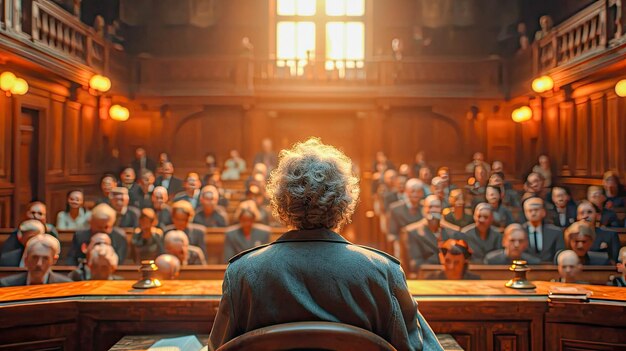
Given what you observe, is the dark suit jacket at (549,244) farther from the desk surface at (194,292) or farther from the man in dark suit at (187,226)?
the desk surface at (194,292)

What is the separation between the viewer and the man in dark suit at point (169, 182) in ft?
29.4

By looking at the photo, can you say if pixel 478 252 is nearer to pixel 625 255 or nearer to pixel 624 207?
pixel 625 255

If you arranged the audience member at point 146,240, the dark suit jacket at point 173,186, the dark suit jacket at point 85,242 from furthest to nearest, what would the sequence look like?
the dark suit jacket at point 173,186 < the audience member at point 146,240 < the dark suit jacket at point 85,242

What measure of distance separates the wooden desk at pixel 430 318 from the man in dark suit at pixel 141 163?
27.1ft

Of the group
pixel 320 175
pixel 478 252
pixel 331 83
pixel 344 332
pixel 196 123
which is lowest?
pixel 478 252

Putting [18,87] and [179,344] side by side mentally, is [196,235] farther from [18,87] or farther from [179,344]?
[179,344]

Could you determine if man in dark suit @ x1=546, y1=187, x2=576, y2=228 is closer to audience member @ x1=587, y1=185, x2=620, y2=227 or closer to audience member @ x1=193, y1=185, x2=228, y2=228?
audience member @ x1=587, y1=185, x2=620, y2=227

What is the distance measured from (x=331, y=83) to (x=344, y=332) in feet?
33.4

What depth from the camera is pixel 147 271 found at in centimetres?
244

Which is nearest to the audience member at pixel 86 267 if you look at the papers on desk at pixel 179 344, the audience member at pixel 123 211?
the audience member at pixel 123 211

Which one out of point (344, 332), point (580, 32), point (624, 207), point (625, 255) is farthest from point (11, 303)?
Result: point (580, 32)

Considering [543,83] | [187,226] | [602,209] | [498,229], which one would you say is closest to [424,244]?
[498,229]

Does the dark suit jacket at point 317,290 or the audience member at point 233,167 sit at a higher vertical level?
the audience member at point 233,167

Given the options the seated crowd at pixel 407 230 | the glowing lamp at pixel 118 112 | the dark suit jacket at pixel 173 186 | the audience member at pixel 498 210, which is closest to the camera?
the seated crowd at pixel 407 230
